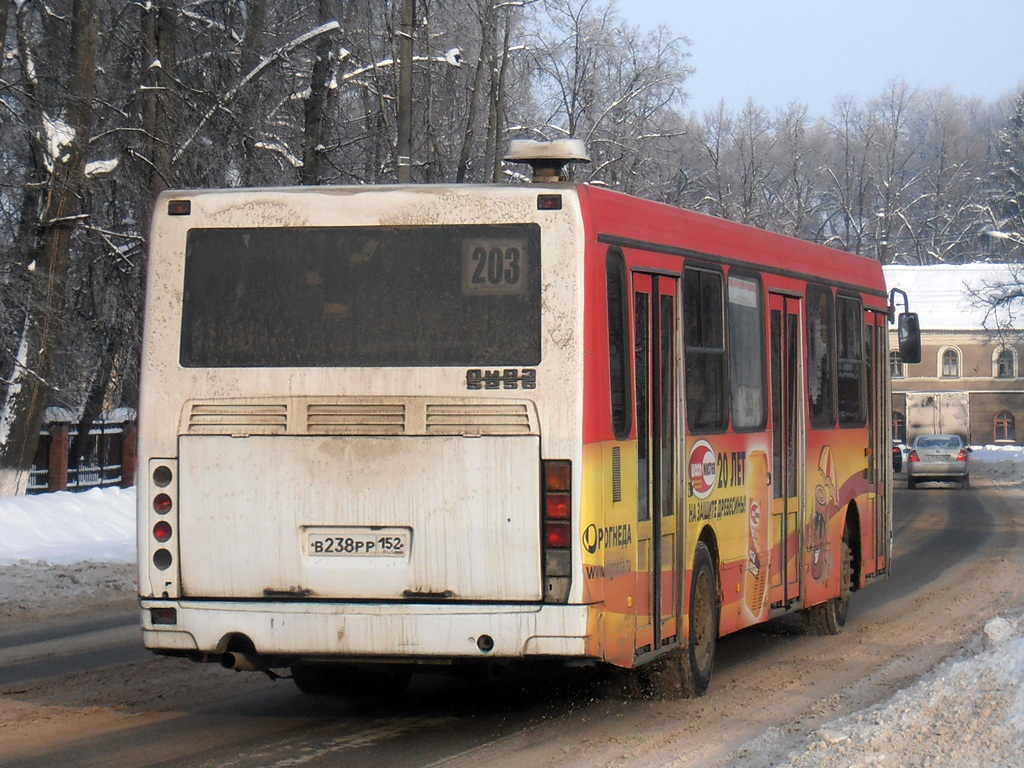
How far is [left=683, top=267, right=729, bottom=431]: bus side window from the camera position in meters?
9.69

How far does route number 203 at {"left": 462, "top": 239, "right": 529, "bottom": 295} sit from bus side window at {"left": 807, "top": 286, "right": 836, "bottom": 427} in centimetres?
474

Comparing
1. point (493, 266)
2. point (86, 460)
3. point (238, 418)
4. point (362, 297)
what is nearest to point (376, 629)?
point (238, 418)

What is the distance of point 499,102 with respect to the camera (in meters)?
33.5

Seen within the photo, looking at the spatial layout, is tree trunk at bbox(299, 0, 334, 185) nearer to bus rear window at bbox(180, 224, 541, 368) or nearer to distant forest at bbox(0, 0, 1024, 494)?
distant forest at bbox(0, 0, 1024, 494)

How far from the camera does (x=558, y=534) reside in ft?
25.8

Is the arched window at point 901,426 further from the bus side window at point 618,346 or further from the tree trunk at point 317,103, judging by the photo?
the bus side window at point 618,346

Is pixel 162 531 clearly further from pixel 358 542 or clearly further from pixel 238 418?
pixel 358 542

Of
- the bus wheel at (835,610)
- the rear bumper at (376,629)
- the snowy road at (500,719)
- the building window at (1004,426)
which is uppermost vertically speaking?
the building window at (1004,426)

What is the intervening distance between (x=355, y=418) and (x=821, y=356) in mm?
5557

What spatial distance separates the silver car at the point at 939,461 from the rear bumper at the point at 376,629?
44.1 m

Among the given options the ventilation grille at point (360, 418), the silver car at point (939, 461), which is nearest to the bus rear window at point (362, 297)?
the ventilation grille at point (360, 418)

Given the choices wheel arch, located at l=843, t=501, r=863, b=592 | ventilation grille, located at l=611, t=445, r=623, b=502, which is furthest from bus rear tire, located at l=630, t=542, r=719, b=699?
wheel arch, located at l=843, t=501, r=863, b=592

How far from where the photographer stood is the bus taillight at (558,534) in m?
7.87

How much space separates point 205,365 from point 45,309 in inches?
584
